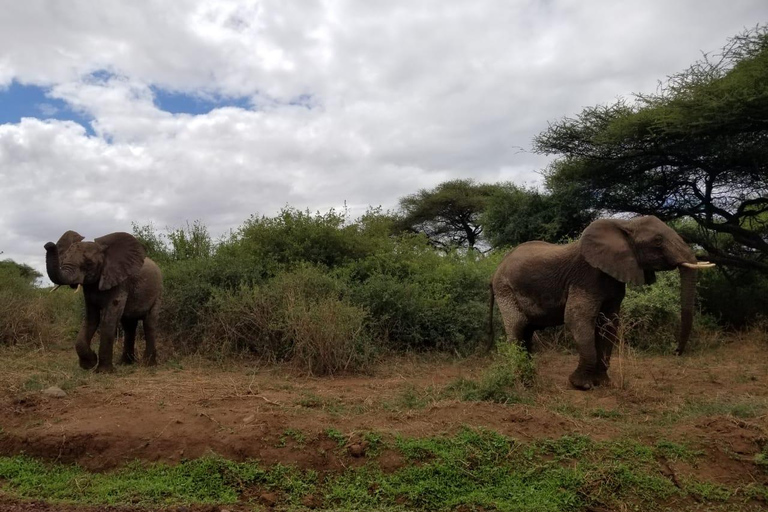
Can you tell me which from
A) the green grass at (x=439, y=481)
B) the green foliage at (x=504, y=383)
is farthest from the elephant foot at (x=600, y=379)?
the green grass at (x=439, y=481)

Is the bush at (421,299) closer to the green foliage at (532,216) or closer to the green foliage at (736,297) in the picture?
the green foliage at (532,216)

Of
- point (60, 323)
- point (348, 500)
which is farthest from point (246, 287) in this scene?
point (348, 500)

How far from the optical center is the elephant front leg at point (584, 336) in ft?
24.7

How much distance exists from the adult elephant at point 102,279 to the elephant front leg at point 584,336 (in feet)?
20.2

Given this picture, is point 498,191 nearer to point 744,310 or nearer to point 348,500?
point 744,310

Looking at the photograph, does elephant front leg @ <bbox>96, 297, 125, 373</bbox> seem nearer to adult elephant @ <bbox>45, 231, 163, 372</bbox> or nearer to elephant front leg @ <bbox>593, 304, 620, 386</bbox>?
adult elephant @ <bbox>45, 231, 163, 372</bbox>

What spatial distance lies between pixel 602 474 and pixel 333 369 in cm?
479


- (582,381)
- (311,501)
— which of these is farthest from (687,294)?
(311,501)

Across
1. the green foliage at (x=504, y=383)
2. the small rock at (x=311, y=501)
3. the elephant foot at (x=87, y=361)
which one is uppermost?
the elephant foot at (x=87, y=361)

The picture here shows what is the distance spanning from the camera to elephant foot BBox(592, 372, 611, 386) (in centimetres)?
767

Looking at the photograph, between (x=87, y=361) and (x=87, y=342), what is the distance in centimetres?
29

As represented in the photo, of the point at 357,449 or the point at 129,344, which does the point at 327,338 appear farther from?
the point at 357,449

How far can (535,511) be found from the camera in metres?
4.33

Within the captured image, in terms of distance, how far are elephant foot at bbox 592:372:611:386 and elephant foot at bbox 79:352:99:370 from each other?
671 cm
